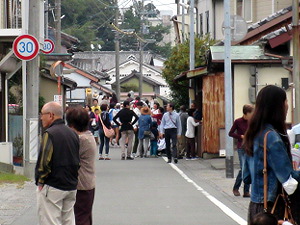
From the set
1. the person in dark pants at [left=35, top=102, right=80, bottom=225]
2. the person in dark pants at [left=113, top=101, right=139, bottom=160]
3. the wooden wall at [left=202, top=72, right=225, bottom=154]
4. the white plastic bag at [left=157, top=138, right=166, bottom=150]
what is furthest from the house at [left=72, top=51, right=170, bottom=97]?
the person in dark pants at [left=35, top=102, right=80, bottom=225]

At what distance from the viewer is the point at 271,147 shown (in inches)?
262

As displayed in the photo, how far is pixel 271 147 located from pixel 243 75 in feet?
56.4

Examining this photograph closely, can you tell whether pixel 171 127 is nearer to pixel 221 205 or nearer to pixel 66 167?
pixel 221 205

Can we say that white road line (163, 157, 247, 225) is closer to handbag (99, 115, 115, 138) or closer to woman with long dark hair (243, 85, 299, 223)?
handbag (99, 115, 115, 138)

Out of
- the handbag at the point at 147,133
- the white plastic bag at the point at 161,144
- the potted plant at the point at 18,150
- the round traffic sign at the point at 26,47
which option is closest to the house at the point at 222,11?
the white plastic bag at the point at 161,144

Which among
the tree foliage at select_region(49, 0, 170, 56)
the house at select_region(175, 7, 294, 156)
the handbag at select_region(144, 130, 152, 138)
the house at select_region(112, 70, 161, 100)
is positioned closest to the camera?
the house at select_region(175, 7, 294, 156)

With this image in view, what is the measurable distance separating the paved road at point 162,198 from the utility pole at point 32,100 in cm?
172

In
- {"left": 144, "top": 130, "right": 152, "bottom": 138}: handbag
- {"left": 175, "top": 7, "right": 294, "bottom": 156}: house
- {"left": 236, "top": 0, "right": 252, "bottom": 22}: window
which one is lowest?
{"left": 144, "top": 130, "right": 152, "bottom": 138}: handbag

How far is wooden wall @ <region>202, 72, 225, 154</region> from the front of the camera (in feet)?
80.9

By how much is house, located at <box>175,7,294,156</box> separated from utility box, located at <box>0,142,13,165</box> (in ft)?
20.8

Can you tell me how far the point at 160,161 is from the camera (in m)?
25.6

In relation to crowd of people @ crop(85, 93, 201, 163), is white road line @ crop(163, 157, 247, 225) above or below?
below

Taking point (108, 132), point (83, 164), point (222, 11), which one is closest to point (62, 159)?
point (83, 164)

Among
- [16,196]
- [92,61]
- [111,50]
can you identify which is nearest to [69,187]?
[16,196]
